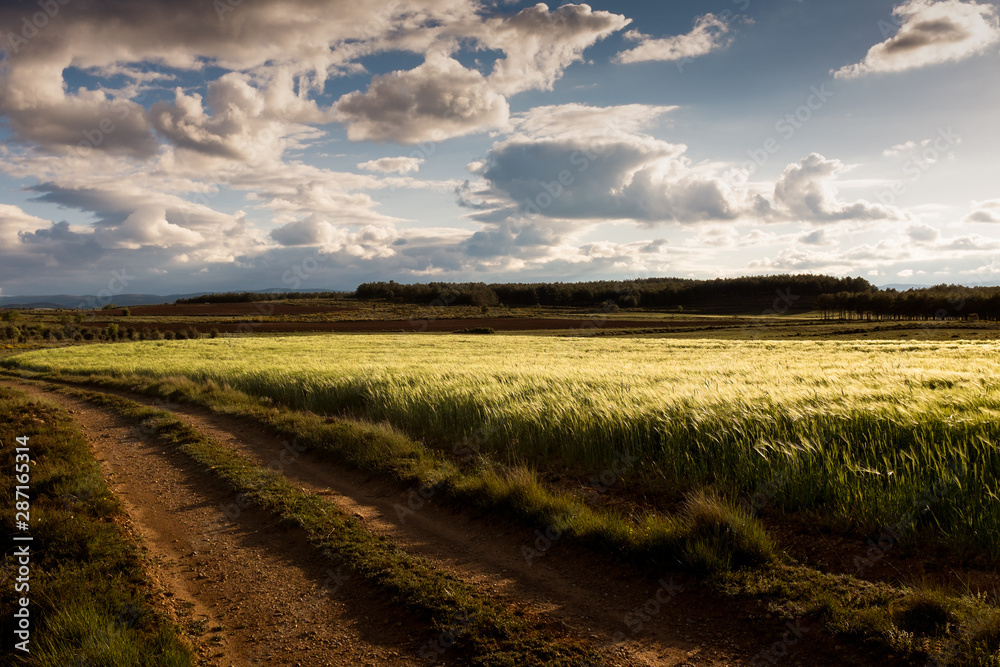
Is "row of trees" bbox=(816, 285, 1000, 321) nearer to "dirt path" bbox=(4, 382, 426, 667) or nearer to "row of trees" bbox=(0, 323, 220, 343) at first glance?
"row of trees" bbox=(0, 323, 220, 343)

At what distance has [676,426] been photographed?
8.68 meters

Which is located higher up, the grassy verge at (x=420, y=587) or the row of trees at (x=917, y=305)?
the row of trees at (x=917, y=305)

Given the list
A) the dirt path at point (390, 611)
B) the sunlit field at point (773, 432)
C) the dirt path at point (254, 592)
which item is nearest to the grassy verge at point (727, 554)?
the dirt path at point (390, 611)

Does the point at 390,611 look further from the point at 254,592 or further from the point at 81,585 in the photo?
the point at 81,585

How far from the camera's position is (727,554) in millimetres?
5457

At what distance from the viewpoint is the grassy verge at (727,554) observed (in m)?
4.08

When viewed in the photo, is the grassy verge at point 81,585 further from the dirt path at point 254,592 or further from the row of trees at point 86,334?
the row of trees at point 86,334

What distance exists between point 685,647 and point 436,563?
281 cm

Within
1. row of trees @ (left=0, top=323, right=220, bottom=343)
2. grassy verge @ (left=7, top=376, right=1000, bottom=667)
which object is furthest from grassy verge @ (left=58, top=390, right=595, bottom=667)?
row of trees @ (left=0, top=323, right=220, bottom=343)

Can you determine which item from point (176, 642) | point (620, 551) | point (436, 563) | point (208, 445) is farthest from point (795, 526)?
point (208, 445)

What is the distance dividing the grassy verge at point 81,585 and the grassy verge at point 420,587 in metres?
1.79

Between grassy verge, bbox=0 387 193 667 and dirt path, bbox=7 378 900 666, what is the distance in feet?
1.36

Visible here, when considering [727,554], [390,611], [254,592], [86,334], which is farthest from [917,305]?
[86,334]

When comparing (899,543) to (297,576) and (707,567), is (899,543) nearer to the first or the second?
(707,567)
